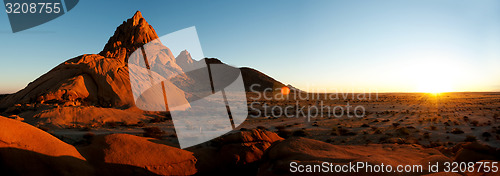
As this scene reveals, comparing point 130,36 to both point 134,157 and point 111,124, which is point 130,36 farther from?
point 134,157

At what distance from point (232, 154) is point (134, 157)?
12.3 feet

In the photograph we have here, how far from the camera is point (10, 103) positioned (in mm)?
23609

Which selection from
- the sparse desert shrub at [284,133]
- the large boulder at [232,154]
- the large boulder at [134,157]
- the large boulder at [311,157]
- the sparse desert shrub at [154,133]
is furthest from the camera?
the sparse desert shrub at [284,133]

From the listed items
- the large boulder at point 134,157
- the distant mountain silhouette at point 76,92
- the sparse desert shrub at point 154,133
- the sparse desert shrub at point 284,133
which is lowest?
the sparse desert shrub at point 284,133

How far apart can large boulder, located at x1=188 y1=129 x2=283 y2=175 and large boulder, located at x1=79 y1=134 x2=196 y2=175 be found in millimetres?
593

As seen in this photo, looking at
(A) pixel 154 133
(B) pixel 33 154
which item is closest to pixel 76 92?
(A) pixel 154 133

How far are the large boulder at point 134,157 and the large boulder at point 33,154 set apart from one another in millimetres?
550

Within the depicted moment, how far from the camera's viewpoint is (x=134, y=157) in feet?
26.8

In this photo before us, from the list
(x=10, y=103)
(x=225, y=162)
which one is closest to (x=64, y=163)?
(x=225, y=162)

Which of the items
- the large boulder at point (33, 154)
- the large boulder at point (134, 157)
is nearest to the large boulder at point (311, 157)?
the large boulder at point (134, 157)

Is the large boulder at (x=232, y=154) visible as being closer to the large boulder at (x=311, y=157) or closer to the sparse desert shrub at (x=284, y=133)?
the large boulder at (x=311, y=157)

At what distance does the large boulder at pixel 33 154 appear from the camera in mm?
5945

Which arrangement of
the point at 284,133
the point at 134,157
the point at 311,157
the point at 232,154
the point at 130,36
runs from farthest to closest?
the point at 130,36 → the point at 284,133 → the point at 232,154 → the point at 134,157 → the point at 311,157

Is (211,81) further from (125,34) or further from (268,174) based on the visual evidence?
(268,174)
